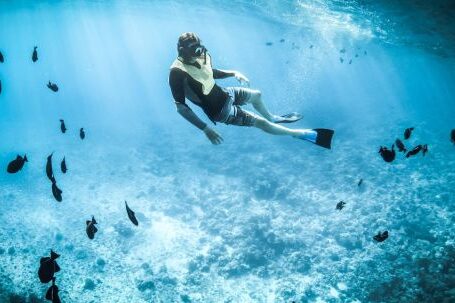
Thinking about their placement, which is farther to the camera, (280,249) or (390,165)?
(390,165)

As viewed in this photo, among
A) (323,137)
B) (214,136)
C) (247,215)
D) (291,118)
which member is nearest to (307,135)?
(323,137)

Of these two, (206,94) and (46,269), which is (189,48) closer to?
(206,94)

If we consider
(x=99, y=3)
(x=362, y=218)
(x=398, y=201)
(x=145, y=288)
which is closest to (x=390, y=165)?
(x=398, y=201)

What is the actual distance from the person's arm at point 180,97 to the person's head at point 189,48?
0.30m

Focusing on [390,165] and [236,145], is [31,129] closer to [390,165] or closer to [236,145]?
[236,145]

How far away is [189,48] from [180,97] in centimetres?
81

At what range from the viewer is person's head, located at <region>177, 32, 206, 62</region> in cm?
522

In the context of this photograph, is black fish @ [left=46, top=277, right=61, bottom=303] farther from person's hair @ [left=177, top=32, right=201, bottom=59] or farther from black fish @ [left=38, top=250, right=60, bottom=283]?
person's hair @ [left=177, top=32, right=201, bottom=59]

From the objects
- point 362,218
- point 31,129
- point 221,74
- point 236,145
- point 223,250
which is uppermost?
point 221,74

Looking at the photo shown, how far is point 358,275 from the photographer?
37.7ft

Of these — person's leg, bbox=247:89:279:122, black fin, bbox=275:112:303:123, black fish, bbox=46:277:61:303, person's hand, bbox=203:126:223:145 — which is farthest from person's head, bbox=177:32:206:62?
black fish, bbox=46:277:61:303

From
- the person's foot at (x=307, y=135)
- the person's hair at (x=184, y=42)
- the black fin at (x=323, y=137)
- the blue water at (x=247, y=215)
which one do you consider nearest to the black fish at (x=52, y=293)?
the person's hair at (x=184, y=42)

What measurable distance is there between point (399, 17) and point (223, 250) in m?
18.6

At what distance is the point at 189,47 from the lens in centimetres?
521
